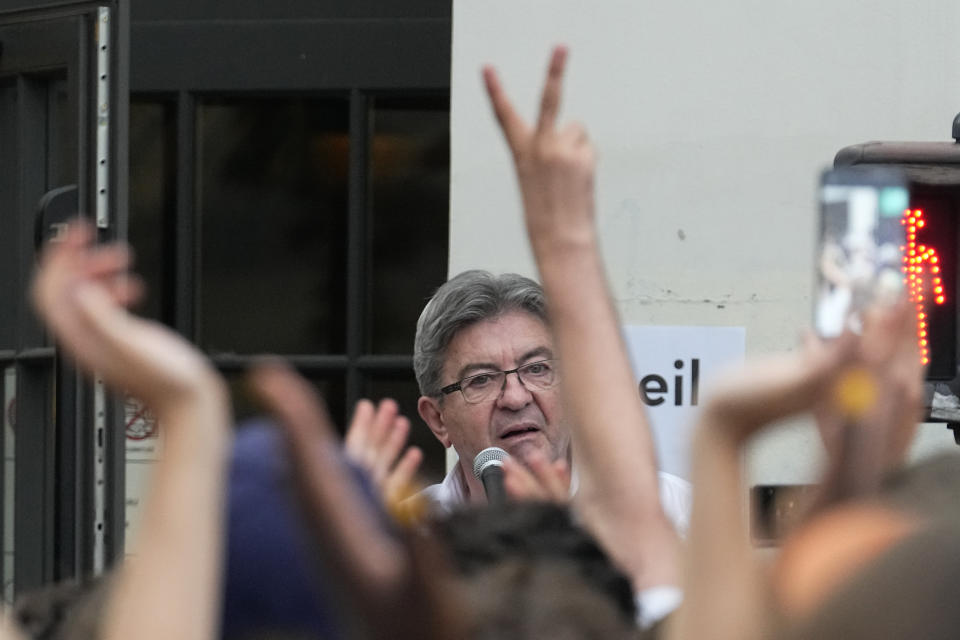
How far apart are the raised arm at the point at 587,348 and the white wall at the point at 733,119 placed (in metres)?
3.92

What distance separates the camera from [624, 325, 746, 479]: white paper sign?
208 inches

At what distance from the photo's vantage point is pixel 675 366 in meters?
5.48

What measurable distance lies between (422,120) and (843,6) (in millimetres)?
1490

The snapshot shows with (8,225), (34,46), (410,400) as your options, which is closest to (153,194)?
(410,400)

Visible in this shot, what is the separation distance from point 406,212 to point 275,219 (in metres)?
0.47

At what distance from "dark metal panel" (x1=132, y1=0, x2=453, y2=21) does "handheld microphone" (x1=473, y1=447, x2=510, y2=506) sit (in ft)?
9.94

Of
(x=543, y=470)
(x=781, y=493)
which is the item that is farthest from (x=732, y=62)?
(x=543, y=470)

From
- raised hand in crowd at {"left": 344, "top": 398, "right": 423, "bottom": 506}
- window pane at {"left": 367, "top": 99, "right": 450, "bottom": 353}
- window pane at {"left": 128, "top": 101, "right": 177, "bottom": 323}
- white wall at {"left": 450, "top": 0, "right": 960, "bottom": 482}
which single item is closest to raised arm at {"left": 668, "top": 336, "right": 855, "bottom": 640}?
raised hand in crowd at {"left": 344, "top": 398, "right": 423, "bottom": 506}

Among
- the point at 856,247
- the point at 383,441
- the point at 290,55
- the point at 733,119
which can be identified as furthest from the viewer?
the point at 290,55

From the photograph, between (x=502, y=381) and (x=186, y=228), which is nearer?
(x=502, y=381)

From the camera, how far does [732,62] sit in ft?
19.6

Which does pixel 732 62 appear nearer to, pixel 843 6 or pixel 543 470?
pixel 843 6

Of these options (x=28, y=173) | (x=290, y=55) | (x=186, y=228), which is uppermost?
(x=290, y=55)

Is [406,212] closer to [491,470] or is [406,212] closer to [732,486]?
[491,470]
